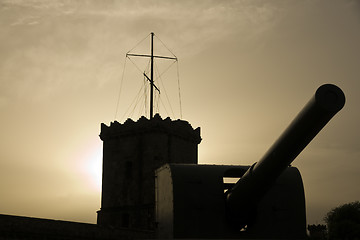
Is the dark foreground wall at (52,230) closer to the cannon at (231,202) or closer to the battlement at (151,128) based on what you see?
the battlement at (151,128)

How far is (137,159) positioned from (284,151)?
2480 cm

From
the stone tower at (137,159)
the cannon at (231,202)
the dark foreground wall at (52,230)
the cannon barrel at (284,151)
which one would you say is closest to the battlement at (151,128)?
the stone tower at (137,159)

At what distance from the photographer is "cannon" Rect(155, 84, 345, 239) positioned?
663cm

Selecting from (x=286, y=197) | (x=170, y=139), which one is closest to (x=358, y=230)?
(x=170, y=139)

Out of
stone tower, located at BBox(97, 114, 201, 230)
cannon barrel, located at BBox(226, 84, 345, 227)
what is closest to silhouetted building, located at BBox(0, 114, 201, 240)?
stone tower, located at BBox(97, 114, 201, 230)

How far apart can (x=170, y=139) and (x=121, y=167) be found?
311cm

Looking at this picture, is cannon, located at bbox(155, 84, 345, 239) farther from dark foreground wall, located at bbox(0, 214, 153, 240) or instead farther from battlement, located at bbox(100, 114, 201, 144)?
battlement, located at bbox(100, 114, 201, 144)

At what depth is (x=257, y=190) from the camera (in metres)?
6.55

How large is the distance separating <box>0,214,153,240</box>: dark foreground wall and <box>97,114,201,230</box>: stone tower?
6.74 m

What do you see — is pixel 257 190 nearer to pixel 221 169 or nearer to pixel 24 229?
pixel 221 169

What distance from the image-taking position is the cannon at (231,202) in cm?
663

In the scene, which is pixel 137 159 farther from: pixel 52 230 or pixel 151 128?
pixel 52 230

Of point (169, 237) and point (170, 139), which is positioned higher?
point (170, 139)

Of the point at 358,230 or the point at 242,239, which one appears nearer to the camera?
the point at 242,239
